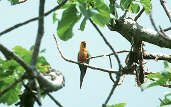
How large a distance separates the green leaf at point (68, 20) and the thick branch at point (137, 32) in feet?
5.22

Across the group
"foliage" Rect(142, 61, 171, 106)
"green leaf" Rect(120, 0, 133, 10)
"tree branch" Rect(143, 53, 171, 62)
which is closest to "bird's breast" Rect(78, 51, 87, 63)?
"tree branch" Rect(143, 53, 171, 62)

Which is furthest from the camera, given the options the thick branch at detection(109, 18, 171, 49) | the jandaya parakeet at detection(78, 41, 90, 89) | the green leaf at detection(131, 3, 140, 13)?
the jandaya parakeet at detection(78, 41, 90, 89)

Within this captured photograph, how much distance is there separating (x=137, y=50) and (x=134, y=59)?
127 millimetres

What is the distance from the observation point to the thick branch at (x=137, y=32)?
3.98 metres

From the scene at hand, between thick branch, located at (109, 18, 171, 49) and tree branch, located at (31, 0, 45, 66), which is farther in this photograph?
thick branch, located at (109, 18, 171, 49)

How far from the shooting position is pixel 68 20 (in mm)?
2604

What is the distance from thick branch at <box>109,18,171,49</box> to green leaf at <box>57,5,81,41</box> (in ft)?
5.22

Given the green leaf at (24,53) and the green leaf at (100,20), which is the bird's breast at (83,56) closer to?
the green leaf at (100,20)

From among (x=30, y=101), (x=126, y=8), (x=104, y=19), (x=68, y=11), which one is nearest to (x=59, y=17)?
(x=68, y=11)

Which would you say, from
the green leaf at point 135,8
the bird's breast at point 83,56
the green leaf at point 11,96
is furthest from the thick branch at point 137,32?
the bird's breast at point 83,56

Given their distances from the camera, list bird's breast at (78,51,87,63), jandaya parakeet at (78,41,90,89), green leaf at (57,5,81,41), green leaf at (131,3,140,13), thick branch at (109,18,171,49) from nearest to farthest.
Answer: green leaf at (57,5,81,41), thick branch at (109,18,171,49), green leaf at (131,3,140,13), jandaya parakeet at (78,41,90,89), bird's breast at (78,51,87,63)

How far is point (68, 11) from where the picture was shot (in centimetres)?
263

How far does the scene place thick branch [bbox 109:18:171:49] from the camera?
13.1 feet

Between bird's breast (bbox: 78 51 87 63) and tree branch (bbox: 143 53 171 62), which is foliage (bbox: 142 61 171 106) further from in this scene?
bird's breast (bbox: 78 51 87 63)
